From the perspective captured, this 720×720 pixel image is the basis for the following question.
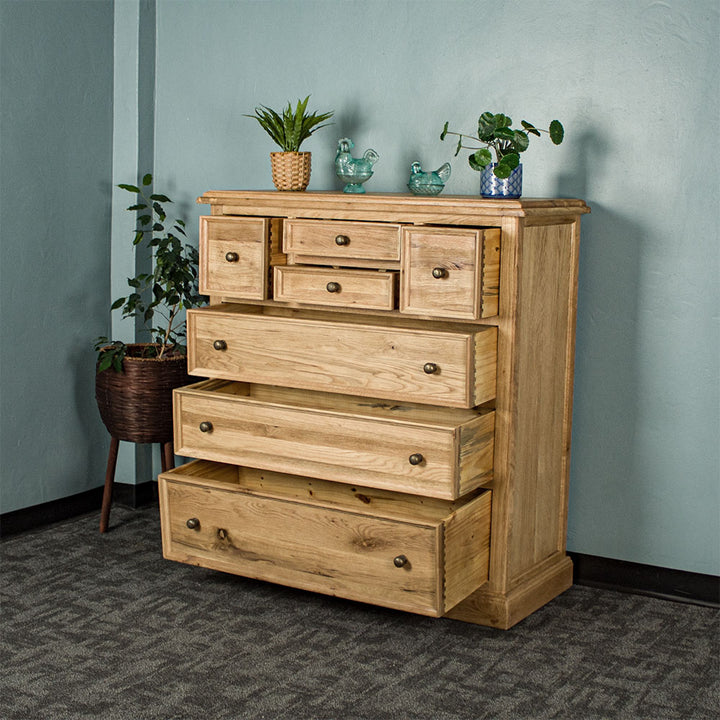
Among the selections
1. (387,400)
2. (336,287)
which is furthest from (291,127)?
(387,400)

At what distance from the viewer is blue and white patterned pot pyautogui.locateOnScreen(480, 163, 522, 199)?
2.61 meters

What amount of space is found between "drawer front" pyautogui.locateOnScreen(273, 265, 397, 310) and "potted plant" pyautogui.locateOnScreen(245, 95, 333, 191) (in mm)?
346

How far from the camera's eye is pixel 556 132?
8.80 ft

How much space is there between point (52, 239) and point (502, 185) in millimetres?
1586

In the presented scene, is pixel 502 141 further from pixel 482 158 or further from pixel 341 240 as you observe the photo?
pixel 341 240

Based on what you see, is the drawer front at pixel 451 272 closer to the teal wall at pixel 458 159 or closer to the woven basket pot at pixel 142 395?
the teal wall at pixel 458 159

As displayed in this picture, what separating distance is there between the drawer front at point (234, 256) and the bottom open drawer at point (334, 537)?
0.52 m

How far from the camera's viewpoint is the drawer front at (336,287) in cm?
257

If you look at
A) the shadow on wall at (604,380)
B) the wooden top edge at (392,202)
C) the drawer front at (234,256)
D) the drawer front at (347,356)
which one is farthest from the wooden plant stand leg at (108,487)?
the shadow on wall at (604,380)

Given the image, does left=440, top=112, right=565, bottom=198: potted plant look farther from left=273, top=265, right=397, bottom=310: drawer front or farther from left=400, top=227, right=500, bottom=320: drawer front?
left=273, top=265, right=397, bottom=310: drawer front

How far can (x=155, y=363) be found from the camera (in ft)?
10.7

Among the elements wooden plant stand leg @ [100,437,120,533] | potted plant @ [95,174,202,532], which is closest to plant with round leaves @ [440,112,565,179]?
potted plant @ [95,174,202,532]

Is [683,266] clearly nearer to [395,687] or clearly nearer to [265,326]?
[265,326]

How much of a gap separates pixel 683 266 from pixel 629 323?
214 millimetres
